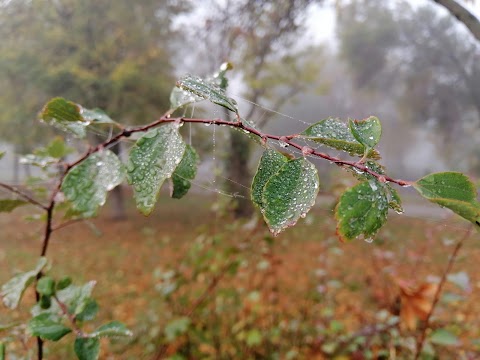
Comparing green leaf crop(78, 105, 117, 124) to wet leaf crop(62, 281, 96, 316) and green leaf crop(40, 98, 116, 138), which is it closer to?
green leaf crop(40, 98, 116, 138)

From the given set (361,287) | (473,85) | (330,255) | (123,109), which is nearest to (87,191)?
(361,287)

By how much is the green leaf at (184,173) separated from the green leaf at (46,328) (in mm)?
212

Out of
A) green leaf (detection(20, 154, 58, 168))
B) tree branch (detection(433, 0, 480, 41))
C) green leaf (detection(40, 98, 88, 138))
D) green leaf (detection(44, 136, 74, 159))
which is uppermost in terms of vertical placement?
tree branch (detection(433, 0, 480, 41))

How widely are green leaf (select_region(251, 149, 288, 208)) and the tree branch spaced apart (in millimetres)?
823

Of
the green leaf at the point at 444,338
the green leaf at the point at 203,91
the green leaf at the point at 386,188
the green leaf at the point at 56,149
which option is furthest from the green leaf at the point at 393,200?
the green leaf at the point at 444,338

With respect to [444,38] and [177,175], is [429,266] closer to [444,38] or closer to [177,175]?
[177,175]

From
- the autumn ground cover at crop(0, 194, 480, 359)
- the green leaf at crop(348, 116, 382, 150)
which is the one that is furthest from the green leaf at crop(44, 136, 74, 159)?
the green leaf at crop(348, 116, 382, 150)

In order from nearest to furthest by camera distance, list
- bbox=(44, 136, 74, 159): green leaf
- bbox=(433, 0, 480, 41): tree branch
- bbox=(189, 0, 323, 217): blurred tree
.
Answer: bbox=(44, 136, 74, 159): green leaf < bbox=(433, 0, 480, 41): tree branch < bbox=(189, 0, 323, 217): blurred tree

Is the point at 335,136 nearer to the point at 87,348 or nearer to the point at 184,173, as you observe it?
the point at 184,173

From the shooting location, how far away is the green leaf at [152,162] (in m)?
0.27

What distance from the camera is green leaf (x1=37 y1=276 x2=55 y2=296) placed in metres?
0.45

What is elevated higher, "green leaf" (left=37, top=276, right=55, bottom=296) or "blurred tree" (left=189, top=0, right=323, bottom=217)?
"blurred tree" (left=189, top=0, right=323, bottom=217)

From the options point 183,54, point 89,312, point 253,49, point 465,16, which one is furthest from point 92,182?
point 183,54

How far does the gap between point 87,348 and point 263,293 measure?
164 cm
